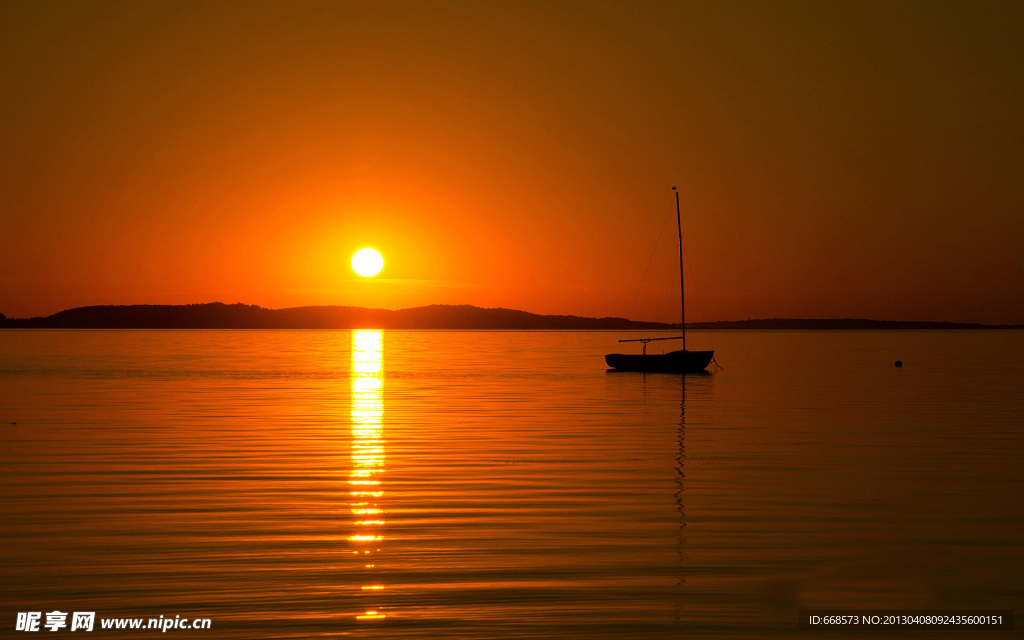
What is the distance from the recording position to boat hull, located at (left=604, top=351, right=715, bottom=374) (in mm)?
79000

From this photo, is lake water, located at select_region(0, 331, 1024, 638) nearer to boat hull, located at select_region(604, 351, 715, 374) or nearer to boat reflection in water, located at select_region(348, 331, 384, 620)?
boat reflection in water, located at select_region(348, 331, 384, 620)

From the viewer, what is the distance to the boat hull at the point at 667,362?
79.0 metres

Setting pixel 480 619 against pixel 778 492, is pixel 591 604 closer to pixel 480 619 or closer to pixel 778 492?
pixel 480 619

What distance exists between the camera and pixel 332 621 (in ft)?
36.9

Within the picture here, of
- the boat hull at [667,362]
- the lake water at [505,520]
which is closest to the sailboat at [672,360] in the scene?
the boat hull at [667,362]

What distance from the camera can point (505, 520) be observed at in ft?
56.4

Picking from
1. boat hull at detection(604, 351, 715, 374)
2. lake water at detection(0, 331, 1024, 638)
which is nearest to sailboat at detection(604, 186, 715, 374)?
boat hull at detection(604, 351, 715, 374)

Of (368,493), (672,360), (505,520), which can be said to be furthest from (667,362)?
(505,520)

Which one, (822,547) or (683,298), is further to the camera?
(683,298)

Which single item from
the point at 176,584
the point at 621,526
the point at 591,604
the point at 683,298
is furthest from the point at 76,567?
the point at 683,298

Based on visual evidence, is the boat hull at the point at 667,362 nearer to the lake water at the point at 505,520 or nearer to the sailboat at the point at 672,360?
the sailboat at the point at 672,360

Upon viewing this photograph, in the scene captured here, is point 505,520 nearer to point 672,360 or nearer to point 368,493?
point 368,493

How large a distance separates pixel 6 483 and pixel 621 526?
567 inches

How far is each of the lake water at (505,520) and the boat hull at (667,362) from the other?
126 ft
